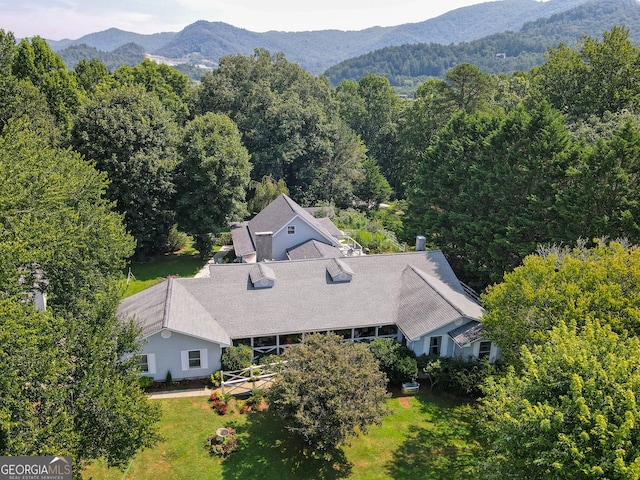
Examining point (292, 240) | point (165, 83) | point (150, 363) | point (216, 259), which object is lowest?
point (150, 363)

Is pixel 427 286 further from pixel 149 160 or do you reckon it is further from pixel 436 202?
pixel 149 160

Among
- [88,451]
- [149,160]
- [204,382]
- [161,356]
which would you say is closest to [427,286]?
[204,382]

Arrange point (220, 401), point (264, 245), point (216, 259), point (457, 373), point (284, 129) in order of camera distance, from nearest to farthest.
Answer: point (220, 401)
point (457, 373)
point (264, 245)
point (216, 259)
point (284, 129)

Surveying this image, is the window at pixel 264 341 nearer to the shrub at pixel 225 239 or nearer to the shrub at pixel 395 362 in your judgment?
the shrub at pixel 395 362

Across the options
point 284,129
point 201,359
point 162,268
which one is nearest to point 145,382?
point 201,359

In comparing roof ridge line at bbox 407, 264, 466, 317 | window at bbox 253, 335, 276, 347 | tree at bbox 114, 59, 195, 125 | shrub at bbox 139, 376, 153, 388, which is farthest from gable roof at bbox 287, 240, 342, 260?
tree at bbox 114, 59, 195, 125

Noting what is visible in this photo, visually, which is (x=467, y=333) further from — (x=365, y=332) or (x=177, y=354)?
(x=177, y=354)
